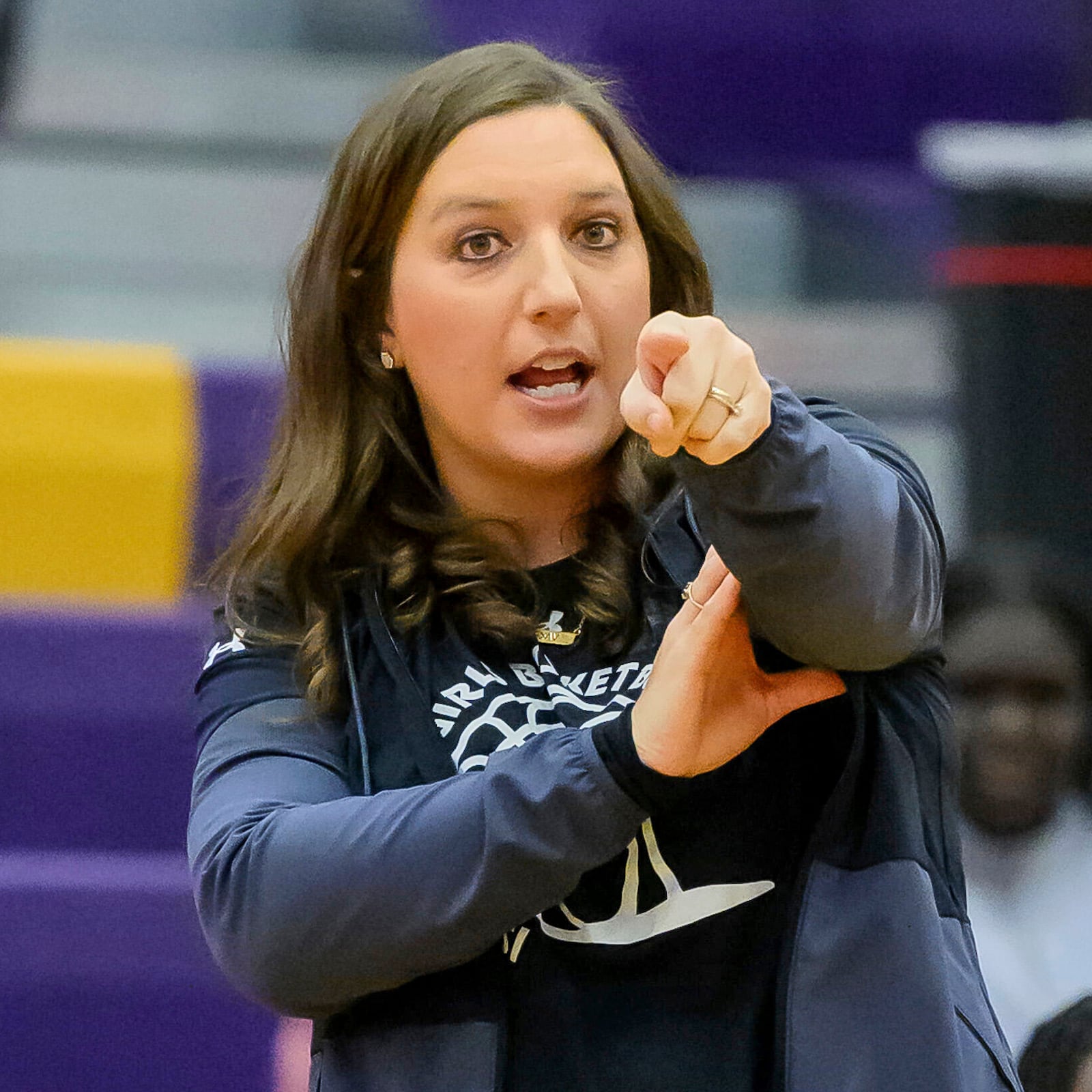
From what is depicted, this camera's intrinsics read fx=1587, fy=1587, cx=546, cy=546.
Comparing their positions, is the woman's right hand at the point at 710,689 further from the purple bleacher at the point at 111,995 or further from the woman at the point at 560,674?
the purple bleacher at the point at 111,995

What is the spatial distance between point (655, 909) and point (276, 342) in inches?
48.9

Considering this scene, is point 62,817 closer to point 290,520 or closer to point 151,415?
point 151,415

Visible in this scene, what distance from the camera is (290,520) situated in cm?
113

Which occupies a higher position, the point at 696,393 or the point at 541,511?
the point at 696,393

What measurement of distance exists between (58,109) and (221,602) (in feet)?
4.37

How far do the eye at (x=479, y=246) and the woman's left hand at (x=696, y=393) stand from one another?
0.34 meters

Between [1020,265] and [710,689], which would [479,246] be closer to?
[710,689]

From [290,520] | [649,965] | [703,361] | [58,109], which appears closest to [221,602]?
[290,520]

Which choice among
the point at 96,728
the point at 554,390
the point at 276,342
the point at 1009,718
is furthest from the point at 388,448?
the point at 1009,718

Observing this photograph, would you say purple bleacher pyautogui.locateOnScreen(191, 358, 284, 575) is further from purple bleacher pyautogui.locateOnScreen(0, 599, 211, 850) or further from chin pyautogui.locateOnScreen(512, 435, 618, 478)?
chin pyautogui.locateOnScreen(512, 435, 618, 478)

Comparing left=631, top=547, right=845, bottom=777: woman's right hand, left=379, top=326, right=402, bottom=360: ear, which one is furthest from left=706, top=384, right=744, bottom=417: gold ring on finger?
left=379, top=326, right=402, bottom=360: ear

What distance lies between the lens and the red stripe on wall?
2184mm

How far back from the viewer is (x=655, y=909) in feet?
3.15

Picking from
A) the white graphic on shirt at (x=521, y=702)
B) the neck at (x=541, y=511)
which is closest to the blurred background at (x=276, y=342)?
the neck at (x=541, y=511)
